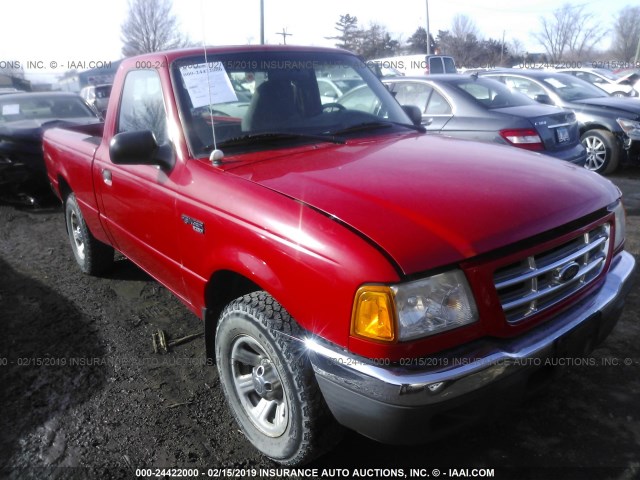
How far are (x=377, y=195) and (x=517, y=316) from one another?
0.73m

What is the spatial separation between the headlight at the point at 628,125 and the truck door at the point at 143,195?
24.0 ft

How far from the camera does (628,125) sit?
25.7 feet

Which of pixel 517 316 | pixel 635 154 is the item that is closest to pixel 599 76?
pixel 635 154

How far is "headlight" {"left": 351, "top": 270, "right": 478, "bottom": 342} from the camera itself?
1812mm

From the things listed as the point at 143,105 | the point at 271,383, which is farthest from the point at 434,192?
the point at 143,105

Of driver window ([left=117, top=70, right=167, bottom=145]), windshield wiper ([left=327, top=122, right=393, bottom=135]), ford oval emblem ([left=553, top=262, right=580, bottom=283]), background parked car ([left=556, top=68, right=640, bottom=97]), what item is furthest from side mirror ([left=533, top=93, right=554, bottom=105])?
ford oval emblem ([left=553, top=262, right=580, bottom=283])

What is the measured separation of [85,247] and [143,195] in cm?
189

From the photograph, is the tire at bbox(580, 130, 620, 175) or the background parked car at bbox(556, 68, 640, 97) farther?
the background parked car at bbox(556, 68, 640, 97)

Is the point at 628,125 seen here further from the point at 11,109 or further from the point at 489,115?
the point at 11,109

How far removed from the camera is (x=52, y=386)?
3115 mm

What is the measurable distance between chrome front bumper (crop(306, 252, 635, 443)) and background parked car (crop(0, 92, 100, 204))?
6.43 metres

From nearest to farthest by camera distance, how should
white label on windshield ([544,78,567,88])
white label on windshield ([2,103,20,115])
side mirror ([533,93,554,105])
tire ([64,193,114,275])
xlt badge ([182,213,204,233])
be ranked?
xlt badge ([182,213,204,233])
tire ([64,193,114,275])
white label on windshield ([2,103,20,115])
side mirror ([533,93,554,105])
white label on windshield ([544,78,567,88])

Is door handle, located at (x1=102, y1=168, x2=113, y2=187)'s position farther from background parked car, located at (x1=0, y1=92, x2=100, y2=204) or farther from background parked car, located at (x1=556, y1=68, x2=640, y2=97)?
background parked car, located at (x1=556, y1=68, x2=640, y2=97)

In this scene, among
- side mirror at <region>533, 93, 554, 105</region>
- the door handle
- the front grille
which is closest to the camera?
the front grille
